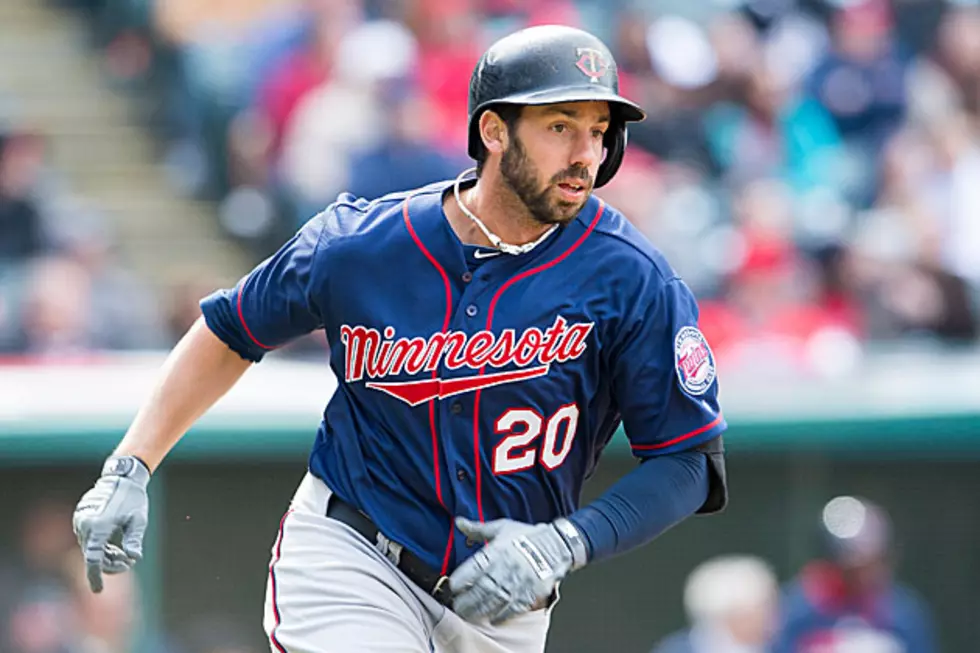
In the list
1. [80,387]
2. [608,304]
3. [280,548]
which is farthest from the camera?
[80,387]

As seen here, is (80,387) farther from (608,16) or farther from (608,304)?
(608,16)

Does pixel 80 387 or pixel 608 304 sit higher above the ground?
pixel 608 304

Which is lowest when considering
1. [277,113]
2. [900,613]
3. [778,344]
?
[900,613]

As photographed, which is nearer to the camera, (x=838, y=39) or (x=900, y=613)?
(x=900, y=613)

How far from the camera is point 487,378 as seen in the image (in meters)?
3.00

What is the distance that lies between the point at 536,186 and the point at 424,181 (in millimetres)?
3769

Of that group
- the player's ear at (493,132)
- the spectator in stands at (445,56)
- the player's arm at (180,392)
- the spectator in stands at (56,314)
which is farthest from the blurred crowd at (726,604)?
the player's ear at (493,132)

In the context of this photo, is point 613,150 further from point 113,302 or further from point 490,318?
point 113,302

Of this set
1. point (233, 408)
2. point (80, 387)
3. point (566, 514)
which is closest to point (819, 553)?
point (233, 408)

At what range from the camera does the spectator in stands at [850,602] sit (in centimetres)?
605

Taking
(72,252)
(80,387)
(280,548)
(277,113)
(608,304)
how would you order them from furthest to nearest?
(277,113) → (72,252) → (80,387) → (280,548) → (608,304)

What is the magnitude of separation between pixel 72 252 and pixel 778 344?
9.63ft

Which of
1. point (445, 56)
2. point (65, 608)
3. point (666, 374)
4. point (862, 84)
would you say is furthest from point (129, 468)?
point (862, 84)

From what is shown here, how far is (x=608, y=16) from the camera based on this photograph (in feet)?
28.5
